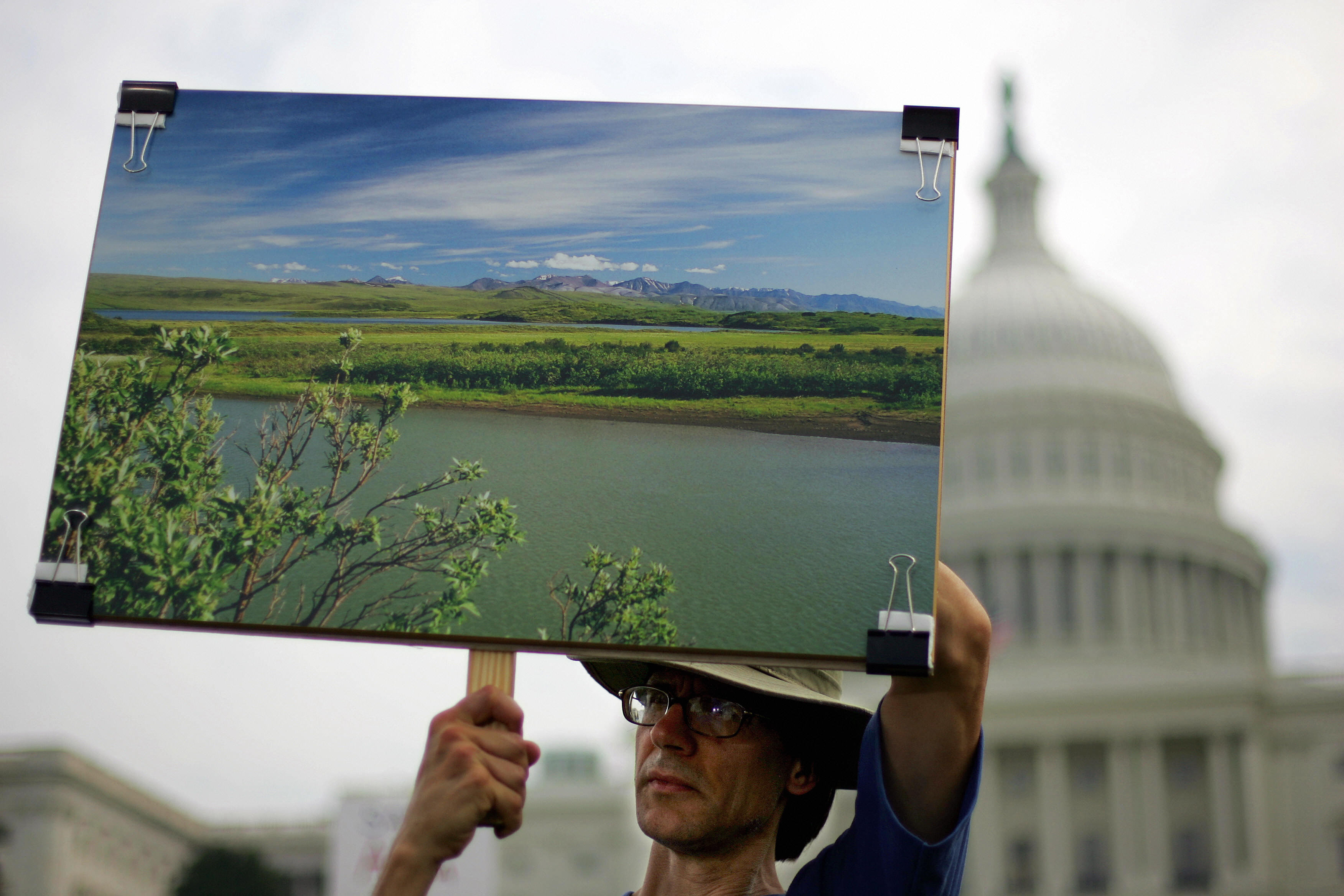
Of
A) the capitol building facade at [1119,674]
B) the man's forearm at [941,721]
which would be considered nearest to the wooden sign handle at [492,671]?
the man's forearm at [941,721]

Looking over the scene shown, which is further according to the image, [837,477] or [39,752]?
[39,752]

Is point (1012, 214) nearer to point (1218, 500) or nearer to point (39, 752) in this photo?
point (1218, 500)

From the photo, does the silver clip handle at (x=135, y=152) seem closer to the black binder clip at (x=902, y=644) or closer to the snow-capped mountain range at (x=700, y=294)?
the snow-capped mountain range at (x=700, y=294)

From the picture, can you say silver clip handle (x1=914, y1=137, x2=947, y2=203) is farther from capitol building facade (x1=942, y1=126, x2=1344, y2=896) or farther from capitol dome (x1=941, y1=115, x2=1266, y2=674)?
capitol building facade (x1=942, y1=126, x2=1344, y2=896)

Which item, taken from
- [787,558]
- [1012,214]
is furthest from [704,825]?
[1012,214]

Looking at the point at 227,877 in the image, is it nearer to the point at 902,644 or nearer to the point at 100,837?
the point at 100,837

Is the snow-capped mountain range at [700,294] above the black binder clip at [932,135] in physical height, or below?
below

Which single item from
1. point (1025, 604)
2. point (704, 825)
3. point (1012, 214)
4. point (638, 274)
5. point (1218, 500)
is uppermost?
point (1012, 214)
